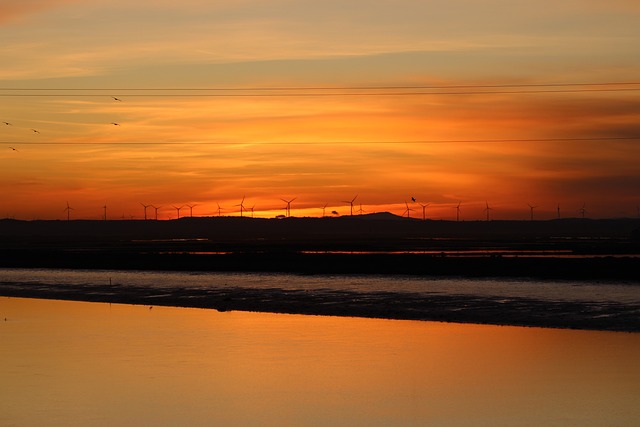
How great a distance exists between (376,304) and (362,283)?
1622 cm

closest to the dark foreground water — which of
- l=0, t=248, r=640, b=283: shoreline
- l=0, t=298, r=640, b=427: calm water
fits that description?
l=0, t=298, r=640, b=427: calm water

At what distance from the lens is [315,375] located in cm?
2348

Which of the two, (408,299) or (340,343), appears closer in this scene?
(340,343)

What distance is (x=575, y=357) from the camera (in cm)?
2591

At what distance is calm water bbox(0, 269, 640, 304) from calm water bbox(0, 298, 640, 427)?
16066 millimetres

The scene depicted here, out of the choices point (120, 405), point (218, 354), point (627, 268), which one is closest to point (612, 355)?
point (218, 354)

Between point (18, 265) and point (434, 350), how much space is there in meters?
75.8

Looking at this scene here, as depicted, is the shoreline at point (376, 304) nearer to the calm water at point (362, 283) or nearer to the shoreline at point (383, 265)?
the calm water at point (362, 283)

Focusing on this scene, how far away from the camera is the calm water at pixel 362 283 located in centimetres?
4941

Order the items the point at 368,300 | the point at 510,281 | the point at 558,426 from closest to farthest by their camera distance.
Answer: the point at 558,426
the point at 368,300
the point at 510,281

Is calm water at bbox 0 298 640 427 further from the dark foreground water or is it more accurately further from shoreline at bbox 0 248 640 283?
shoreline at bbox 0 248 640 283

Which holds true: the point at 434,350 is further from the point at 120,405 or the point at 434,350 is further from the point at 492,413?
the point at 120,405

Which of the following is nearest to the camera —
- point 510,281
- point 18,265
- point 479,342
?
point 479,342

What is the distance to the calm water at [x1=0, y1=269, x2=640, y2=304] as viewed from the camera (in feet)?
162
